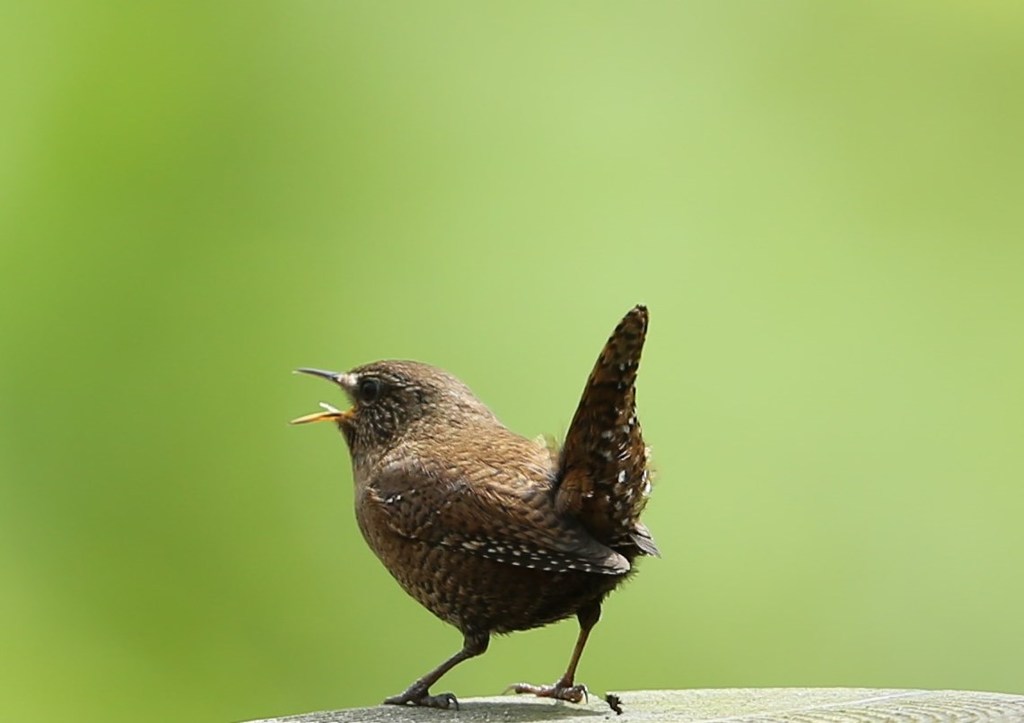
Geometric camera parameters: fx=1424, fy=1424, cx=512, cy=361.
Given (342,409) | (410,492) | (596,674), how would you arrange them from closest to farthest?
(410,492) < (342,409) < (596,674)

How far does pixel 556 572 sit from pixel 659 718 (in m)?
0.40

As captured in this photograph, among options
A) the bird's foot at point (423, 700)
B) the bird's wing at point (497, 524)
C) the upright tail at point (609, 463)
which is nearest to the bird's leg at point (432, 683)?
the bird's foot at point (423, 700)

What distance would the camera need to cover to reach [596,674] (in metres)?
5.22

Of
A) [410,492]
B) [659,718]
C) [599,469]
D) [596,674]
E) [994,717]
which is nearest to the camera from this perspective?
[994,717]

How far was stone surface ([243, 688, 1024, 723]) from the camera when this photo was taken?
2426mm

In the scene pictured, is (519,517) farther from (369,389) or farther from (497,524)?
(369,389)

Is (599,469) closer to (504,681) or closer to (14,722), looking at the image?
(504,681)

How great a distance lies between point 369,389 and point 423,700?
2.59ft

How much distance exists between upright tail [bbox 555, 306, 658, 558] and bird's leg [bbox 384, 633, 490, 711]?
40 cm

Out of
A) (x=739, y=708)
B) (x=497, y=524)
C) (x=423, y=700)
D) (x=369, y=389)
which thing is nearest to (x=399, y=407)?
(x=369, y=389)

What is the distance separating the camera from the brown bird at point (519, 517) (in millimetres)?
2834

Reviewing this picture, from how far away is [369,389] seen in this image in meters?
3.46

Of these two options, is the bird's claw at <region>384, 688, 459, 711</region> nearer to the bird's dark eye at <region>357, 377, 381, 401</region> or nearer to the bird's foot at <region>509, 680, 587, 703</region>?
the bird's foot at <region>509, 680, 587, 703</region>

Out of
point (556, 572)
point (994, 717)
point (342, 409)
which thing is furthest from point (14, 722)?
point (994, 717)
